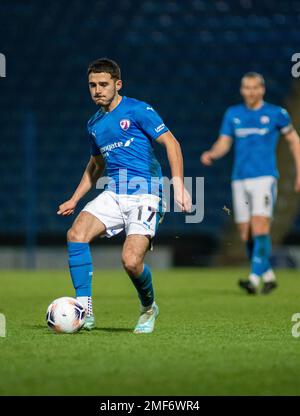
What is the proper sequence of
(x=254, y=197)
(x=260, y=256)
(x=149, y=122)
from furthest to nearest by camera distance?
1. (x=254, y=197)
2. (x=260, y=256)
3. (x=149, y=122)

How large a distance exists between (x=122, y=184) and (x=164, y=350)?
143cm

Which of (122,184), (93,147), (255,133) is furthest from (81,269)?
(255,133)

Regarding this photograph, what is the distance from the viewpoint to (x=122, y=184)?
20.7ft

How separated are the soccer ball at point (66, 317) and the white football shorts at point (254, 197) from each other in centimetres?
414

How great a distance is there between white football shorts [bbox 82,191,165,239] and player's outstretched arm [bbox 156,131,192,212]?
0.32m

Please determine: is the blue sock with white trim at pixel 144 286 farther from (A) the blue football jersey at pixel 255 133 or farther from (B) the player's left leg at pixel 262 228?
(A) the blue football jersey at pixel 255 133

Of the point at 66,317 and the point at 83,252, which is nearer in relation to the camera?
the point at 66,317

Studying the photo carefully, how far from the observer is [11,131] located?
15.3 m

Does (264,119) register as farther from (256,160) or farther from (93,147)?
(93,147)

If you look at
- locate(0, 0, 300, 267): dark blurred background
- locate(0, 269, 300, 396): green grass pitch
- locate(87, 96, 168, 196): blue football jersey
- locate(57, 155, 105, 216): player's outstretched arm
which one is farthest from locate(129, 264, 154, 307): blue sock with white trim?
locate(0, 0, 300, 267): dark blurred background

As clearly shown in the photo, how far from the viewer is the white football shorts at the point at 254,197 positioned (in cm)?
986

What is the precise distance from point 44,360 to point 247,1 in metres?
12.6

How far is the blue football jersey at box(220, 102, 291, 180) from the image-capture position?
389 inches

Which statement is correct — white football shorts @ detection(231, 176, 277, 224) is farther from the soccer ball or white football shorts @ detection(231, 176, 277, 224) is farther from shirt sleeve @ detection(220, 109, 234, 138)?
the soccer ball
